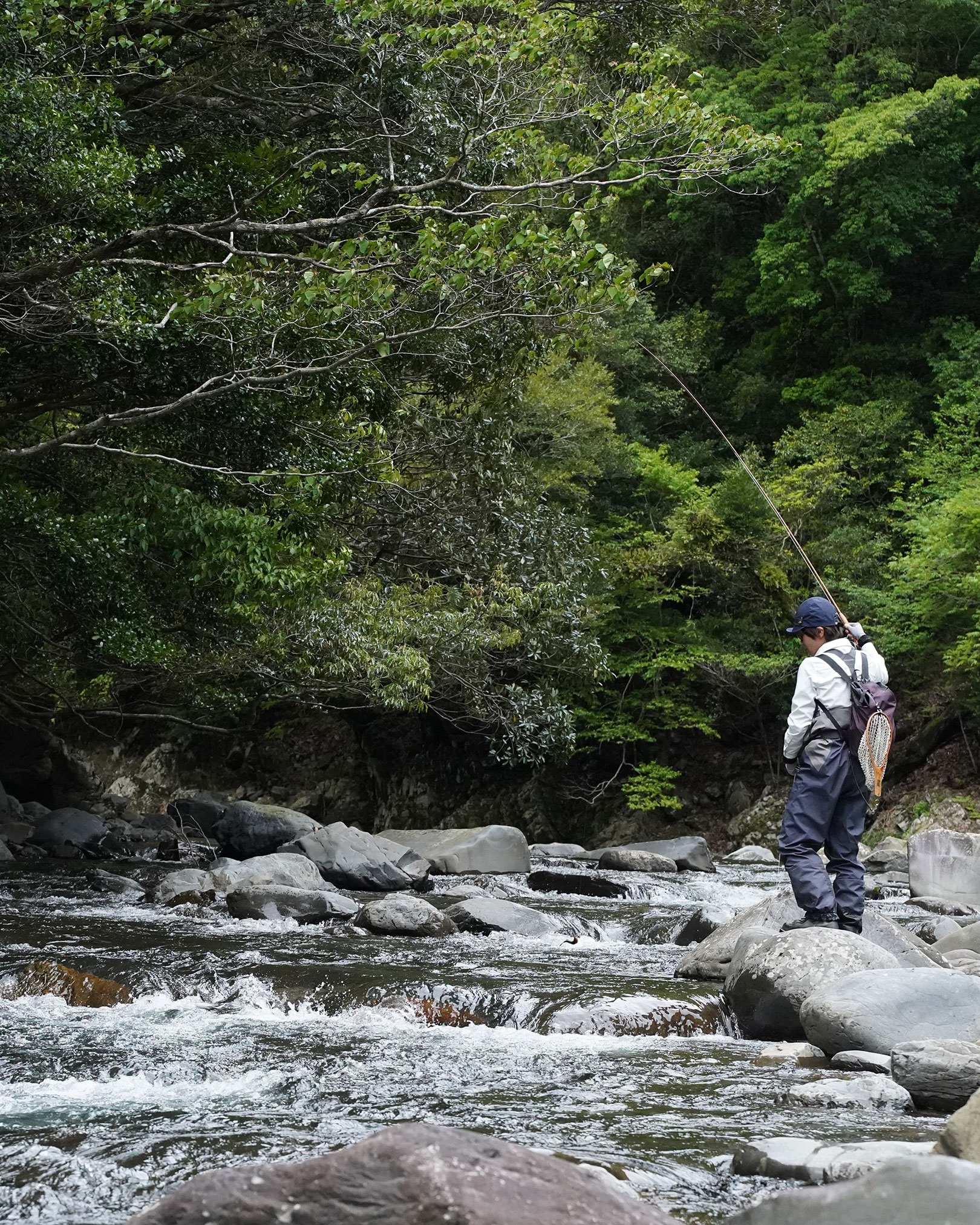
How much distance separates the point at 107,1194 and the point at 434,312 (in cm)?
632

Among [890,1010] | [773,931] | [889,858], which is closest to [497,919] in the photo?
[773,931]

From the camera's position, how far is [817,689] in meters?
5.88

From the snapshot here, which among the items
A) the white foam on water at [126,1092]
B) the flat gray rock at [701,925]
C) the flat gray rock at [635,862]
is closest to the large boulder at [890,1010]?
the white foam on water at [126,1092]

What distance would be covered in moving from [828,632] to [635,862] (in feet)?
30.2

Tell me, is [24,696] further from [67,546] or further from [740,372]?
[740,372]

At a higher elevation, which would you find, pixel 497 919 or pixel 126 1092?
pixel 126 1092

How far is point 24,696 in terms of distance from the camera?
50.4ft

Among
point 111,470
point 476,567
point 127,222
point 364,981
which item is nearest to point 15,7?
point 127,222

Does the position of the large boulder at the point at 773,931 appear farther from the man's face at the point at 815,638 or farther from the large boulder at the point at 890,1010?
the man's face at the point at 815,638

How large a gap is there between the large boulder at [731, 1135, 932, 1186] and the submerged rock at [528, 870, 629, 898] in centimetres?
873

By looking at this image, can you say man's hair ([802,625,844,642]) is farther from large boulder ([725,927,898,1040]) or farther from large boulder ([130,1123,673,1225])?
large boulder ([130,1123,673,1225])

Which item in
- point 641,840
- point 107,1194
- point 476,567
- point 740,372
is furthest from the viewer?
point 740,372

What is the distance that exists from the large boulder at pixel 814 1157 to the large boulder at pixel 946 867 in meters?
9.21

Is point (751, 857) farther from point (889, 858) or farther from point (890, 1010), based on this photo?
point (890, 1010)
